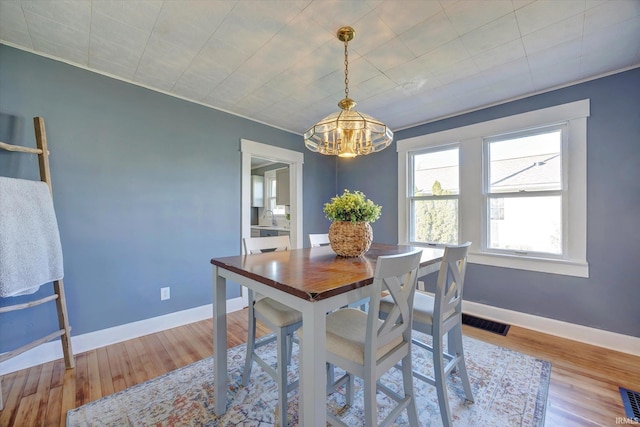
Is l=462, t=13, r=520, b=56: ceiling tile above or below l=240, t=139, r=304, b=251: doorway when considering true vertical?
above

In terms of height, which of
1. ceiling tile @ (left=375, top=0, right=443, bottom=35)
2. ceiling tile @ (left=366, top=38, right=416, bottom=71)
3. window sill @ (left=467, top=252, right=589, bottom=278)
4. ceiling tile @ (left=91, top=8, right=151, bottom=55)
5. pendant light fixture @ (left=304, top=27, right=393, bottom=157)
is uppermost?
ceiling tile @ (left=91, top=8, right=151, bottom=55)

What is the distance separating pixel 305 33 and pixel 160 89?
5.54ft

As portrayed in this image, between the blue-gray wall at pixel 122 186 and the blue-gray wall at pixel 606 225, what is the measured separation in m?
3.29

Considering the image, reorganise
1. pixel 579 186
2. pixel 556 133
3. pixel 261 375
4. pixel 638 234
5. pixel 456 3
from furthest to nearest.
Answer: pixel 556 133 → pixel 579 186 → pixel 638 234 → pixel 261 375 → pixel 456 3

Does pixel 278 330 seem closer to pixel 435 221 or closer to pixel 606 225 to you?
pixel 435 221

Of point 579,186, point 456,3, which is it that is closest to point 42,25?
point 456,3

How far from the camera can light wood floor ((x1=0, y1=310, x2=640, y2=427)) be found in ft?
5.04

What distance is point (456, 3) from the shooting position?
1.50 m

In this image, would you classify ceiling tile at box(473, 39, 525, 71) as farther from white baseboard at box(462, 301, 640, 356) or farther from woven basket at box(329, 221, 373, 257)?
white baseboard at box(462, 301, 640, 356)

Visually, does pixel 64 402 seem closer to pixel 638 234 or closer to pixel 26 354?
pixel 26 354

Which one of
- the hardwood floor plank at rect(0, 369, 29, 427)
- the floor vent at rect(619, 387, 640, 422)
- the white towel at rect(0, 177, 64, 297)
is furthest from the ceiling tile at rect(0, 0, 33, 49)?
the floor vent at rect(619, 387, 640, 422)

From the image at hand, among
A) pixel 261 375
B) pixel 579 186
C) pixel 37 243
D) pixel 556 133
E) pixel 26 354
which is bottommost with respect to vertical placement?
pixel 261 375

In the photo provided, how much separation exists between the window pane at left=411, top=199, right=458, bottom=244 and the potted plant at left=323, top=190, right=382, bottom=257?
74.7 inches

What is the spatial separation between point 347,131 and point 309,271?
3.43 feet
